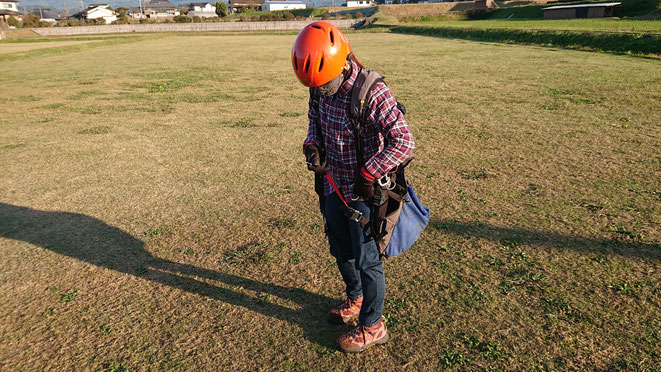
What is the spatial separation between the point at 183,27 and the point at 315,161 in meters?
64.0

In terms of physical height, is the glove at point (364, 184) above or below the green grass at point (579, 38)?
below

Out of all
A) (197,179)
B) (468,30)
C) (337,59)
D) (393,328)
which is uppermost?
(468,30)

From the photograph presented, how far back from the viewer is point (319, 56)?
2.25 m

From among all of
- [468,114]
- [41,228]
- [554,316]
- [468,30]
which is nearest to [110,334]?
[41,228]

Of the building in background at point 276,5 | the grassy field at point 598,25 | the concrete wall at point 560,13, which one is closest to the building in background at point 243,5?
the building in background at point 276,5

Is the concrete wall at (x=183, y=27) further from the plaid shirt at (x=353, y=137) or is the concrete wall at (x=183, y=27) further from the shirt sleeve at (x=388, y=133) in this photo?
the shirt sleeve at (x=388, y=133)

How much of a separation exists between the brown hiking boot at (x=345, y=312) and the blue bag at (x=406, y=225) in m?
0.67

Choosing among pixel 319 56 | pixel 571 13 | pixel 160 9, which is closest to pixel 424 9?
pixel 571 13

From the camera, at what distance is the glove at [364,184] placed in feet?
7.56

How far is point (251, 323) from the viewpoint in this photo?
314 cm

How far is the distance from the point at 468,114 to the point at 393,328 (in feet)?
24.4

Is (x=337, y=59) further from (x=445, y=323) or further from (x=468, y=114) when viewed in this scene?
(x=468, y=114)

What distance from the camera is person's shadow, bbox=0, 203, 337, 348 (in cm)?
326

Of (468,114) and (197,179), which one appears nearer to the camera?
(197,179)
